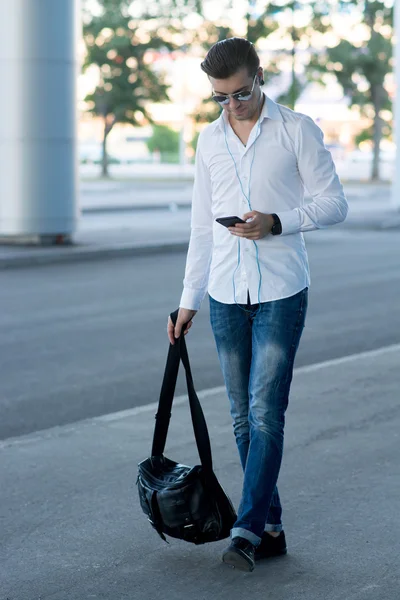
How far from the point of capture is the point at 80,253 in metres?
17.3

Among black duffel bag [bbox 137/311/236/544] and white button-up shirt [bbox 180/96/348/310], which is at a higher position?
white button-up shirt [bbox 180/96/348/310]

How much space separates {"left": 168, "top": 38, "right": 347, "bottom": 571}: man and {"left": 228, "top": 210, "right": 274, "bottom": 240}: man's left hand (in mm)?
44

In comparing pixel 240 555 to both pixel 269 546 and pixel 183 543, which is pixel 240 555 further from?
pixel 183 543

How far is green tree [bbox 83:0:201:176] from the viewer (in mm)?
57906

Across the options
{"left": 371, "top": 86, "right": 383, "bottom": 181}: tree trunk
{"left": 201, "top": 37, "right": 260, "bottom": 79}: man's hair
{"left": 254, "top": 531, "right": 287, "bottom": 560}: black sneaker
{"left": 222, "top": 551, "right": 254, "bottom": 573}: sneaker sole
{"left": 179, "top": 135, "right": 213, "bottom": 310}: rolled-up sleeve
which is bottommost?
{"left": 371, "top": 86, "right": 383, "bottom": 181}: tree trunk

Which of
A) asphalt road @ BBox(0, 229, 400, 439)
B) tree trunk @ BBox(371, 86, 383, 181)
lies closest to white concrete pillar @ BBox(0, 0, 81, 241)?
asphalt road @ BBox(0, 229, 400, 439)

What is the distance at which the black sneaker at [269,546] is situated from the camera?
14.5 feet

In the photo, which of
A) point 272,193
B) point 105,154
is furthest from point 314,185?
point 105,154

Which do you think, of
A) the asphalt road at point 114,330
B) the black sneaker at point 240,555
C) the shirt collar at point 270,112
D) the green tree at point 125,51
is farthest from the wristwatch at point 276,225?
the green tree at point 125,51

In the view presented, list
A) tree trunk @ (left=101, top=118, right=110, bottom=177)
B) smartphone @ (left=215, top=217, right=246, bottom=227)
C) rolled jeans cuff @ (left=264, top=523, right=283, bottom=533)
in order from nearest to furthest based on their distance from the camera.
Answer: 1. smartphone @ (left=215, top=217, right=246, bottom=227)
2. rolled jeans cuff @ (left=264, top=523, right=283, bottom=533)
3. tree trunk @ (left=101, top=118, right=110, bottom=177)

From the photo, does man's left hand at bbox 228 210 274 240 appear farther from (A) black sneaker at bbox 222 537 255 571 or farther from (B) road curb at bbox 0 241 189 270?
(B) road curb at bbox 0 241 189 270

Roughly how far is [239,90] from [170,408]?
1240 mm

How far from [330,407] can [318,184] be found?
10.5 ft

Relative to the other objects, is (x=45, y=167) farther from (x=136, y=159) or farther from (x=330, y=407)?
(x=136, y=159)
